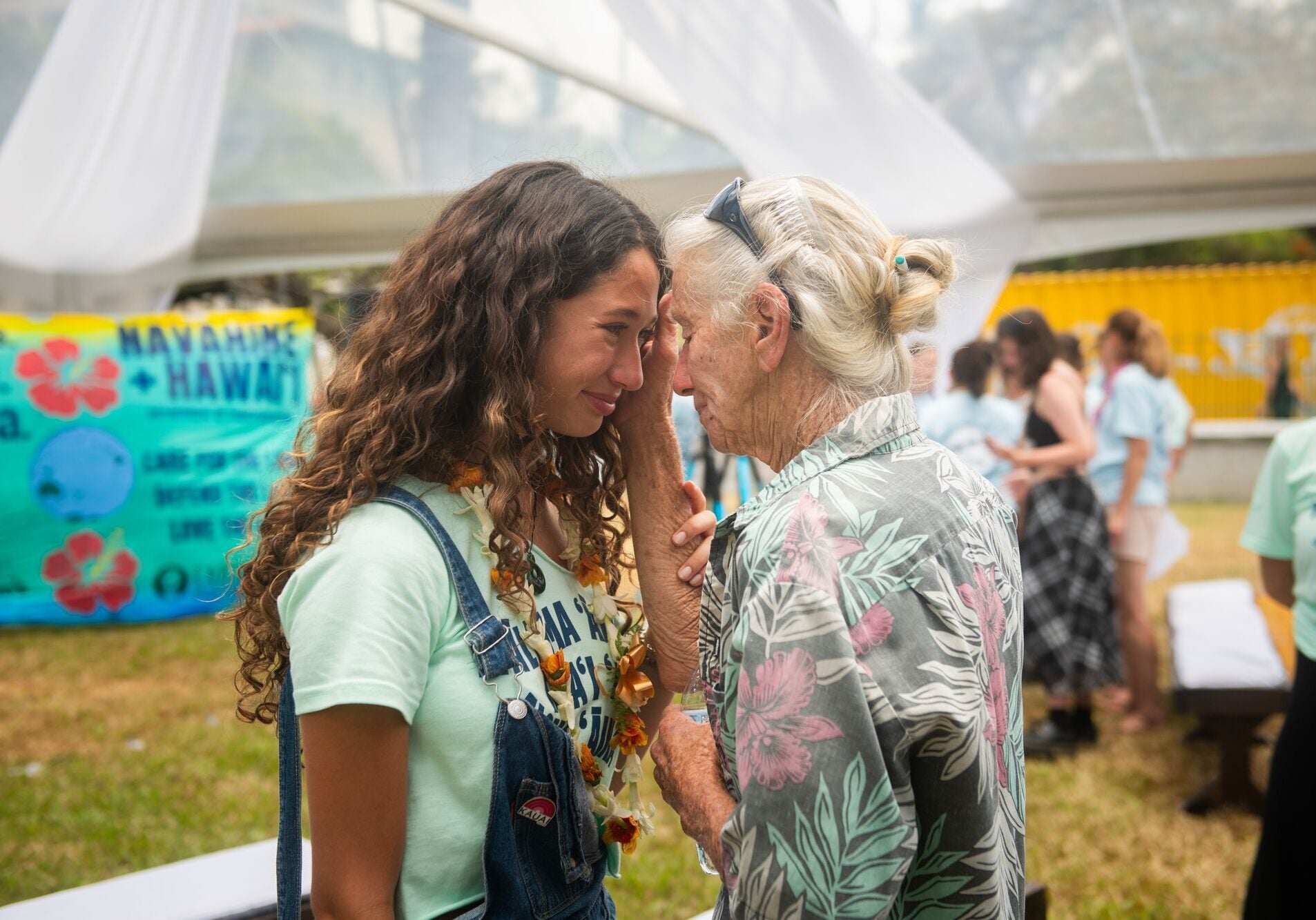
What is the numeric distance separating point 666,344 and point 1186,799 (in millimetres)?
4023

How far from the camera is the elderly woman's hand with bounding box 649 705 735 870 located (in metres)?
1.32

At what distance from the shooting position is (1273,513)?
285 centimetres

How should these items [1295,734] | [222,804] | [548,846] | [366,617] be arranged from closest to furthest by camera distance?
[366,617]
[548,846]
[1295,734]
[222,804]

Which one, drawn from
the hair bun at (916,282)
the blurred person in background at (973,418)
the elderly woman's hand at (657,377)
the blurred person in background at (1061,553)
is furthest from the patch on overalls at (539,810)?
the blurred person in background at (973,418)

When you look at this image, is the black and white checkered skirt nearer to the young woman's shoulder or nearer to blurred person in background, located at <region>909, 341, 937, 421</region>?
blurred person in background, located at <region>909, 341, 937, 421</region>

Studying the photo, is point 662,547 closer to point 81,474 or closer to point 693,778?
point 693,778

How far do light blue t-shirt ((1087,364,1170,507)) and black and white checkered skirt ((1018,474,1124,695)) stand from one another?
9.3 inches

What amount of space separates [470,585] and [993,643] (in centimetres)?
69

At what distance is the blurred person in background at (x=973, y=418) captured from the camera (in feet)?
19.1

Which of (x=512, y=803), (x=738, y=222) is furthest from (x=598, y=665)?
(x=738, y=222)

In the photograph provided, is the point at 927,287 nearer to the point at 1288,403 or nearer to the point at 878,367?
the point at 878,367

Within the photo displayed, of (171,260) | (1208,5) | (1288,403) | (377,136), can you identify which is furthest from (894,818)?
(1288,403)

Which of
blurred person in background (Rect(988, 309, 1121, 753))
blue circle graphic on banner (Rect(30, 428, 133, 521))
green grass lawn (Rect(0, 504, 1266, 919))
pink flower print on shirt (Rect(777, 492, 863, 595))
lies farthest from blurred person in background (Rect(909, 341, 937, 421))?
blue circle graphic on banner (Rect(30, 428, 133, 521))

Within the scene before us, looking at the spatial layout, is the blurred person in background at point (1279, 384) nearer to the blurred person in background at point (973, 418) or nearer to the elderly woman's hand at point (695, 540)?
the blurred person in background at point (973, 418)
